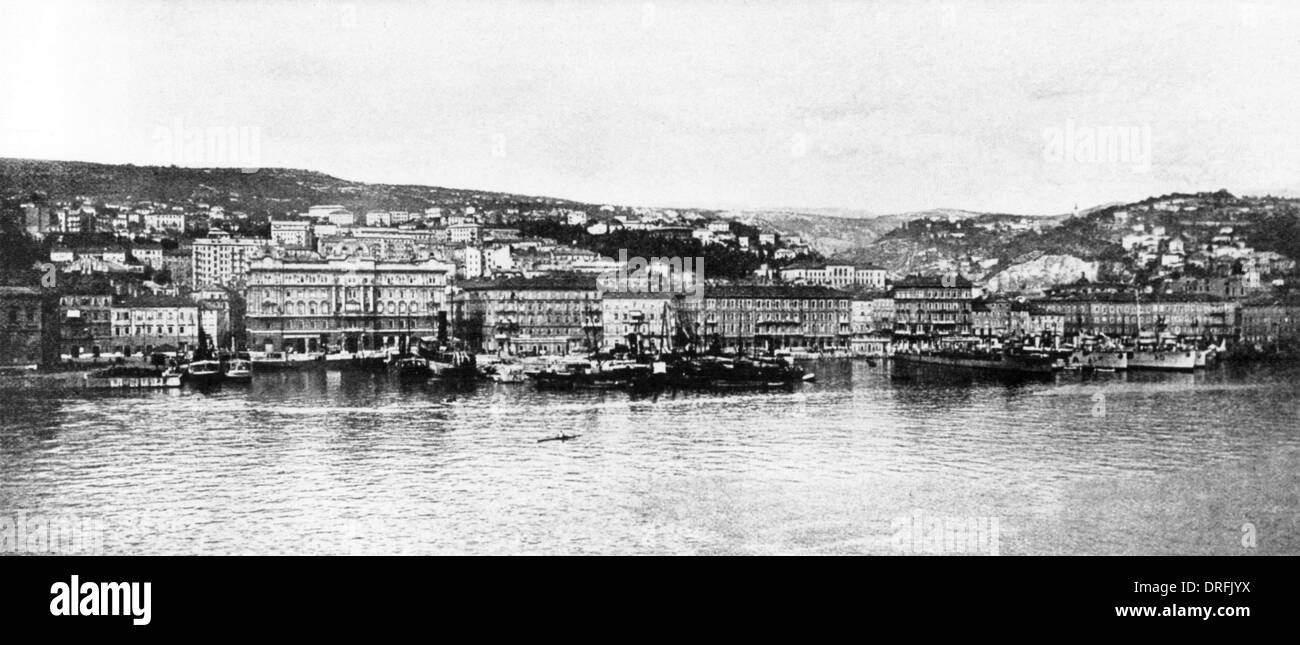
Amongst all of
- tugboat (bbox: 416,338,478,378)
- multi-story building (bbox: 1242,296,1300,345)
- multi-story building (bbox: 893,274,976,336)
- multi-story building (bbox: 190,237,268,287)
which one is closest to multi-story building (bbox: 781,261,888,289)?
multi-story building (bbox: 893,274,976,336)

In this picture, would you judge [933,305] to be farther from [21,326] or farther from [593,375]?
[21,326]

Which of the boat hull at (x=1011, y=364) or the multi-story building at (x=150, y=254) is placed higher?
the multi-story building at (x=150, y=254)

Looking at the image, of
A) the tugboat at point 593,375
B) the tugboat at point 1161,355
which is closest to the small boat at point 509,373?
the tugboat at point 593,375

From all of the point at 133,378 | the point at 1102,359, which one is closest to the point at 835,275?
the point at 1102,359

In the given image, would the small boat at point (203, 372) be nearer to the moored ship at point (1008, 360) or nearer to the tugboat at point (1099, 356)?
the moored ship at point (1008, 360)

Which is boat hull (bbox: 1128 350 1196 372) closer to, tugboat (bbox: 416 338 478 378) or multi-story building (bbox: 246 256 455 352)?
tugboat (bbox: 416 338 478 378)

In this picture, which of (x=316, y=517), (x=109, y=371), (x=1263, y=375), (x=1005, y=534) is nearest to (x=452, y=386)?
(x=316, y=517)
